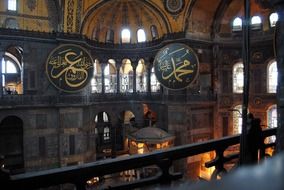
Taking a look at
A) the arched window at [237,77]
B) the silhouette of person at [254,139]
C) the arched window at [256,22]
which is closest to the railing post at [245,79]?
the silhouette of person at [254,139]

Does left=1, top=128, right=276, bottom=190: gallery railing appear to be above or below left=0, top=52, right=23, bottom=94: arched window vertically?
below

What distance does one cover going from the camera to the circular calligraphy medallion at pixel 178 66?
12664 millimetres

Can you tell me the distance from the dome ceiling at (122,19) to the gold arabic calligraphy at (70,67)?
2.59m

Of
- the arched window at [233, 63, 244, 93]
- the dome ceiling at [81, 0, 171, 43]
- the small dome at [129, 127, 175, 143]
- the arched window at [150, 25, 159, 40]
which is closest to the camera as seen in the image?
the small dome at [129, 127, 175, 143]

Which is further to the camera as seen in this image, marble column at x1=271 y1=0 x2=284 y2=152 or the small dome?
the small dome

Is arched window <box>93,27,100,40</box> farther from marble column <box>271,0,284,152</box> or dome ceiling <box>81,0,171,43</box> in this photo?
marble column <box>271,0,284,152</box>

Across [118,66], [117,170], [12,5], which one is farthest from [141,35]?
[117,170]

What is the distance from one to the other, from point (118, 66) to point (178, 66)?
Answer: 21.9ft

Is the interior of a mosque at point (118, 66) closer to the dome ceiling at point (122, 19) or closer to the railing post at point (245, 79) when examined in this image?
the dome ceiling at point (122, 19)

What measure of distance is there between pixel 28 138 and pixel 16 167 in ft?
7.56

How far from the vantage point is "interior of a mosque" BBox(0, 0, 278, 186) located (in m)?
14.1

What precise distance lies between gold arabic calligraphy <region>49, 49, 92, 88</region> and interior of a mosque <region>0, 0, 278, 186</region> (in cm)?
14

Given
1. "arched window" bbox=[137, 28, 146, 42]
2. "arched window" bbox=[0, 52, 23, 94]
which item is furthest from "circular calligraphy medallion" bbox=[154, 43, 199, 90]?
"arched window" bbox=[0, 52, 23, 94]

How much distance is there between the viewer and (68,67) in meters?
13.3
